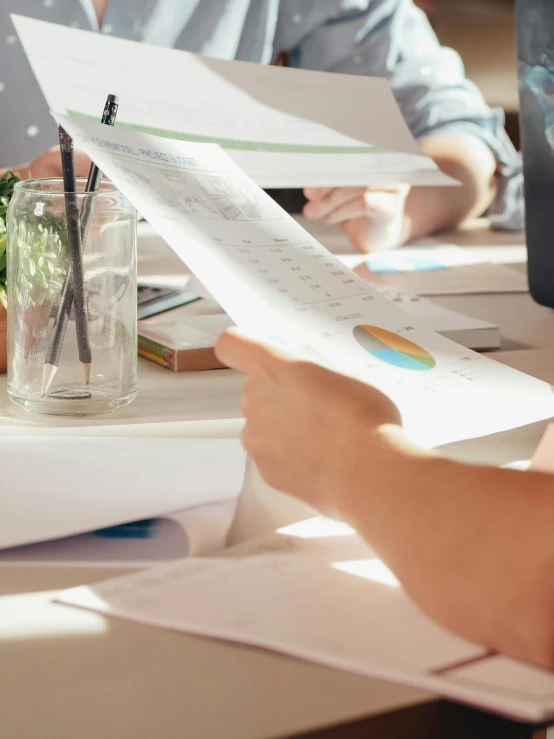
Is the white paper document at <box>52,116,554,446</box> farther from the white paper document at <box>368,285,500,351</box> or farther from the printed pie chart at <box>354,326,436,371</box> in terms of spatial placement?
the white paper document at <box>368,285,500,351</box>

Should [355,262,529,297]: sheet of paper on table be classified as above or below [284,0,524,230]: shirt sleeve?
below

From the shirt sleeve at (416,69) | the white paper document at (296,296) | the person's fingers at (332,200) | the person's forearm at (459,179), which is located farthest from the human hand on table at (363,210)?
the white paper document at (296,296)

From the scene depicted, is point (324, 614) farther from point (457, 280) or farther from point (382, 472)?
point (457, 280)

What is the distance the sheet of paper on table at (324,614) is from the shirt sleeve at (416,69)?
961 millimetres

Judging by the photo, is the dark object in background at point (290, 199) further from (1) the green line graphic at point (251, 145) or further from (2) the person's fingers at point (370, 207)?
(1) the green line graphic at point (251, 145)

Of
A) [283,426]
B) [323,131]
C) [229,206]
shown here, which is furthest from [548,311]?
[283,426]

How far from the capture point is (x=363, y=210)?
1048mm

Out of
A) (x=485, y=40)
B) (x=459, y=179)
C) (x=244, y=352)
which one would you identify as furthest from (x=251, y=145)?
(x=485, y=40)

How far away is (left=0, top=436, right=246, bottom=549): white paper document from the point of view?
0.42 m

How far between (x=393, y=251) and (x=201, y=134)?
0.41 metres

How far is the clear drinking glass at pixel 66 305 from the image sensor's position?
515 mm

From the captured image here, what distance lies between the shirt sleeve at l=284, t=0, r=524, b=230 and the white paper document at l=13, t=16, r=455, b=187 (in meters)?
0.39

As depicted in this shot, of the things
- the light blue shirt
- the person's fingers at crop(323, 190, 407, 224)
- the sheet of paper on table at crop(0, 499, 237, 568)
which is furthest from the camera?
the light blue shirt

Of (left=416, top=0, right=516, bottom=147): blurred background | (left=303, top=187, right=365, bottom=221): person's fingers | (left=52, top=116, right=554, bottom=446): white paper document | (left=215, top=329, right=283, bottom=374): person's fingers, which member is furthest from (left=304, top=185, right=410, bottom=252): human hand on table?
(left=416, top=0, right=516, bottom=147): blurred background
